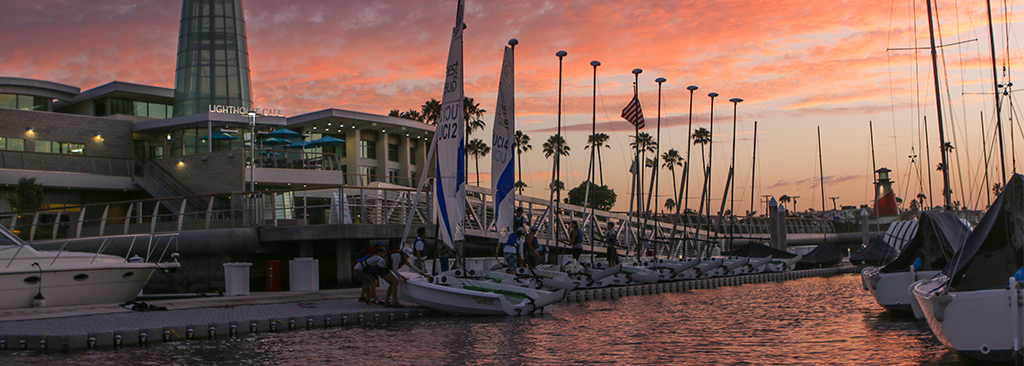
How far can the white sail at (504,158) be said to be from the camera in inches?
858

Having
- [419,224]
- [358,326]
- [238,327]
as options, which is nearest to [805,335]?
[358,326]

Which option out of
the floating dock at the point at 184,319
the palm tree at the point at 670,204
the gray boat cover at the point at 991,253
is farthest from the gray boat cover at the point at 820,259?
the palm tree at the point at 670,204

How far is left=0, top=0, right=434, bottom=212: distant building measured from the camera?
38.8 meters

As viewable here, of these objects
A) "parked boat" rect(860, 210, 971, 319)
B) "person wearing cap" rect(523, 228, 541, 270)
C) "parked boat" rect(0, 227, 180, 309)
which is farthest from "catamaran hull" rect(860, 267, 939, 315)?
"parked boat" rect(0, 227, 180, 309)

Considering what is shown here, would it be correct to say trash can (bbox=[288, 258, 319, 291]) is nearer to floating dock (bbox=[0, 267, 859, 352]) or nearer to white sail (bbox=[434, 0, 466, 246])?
floating dock (bbox=[0, 267, 859, 352])

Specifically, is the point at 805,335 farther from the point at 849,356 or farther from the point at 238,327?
the point at 238,327

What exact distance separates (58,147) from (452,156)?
33504mm

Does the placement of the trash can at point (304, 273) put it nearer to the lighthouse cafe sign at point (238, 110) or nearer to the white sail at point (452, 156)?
the white sail at point (452, 156)

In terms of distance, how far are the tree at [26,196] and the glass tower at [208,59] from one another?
15.5 metres

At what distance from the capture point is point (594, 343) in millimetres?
14000

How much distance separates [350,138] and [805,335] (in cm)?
5343

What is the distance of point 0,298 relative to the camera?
1688cm

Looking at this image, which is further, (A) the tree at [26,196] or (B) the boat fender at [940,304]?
(A) the tree at [26,196]

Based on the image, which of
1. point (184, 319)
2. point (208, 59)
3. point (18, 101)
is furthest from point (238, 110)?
point (184, 319)
